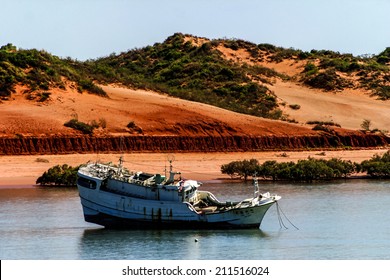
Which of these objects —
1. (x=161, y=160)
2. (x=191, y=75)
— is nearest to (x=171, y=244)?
(x=161, y=160)

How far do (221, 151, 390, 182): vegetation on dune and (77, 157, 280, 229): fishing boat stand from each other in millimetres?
21841

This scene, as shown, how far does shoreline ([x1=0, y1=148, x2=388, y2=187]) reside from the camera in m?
65.7

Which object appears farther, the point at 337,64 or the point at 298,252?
the point at 337,64

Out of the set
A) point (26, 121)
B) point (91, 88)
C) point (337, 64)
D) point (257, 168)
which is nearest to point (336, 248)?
point (257, 168)

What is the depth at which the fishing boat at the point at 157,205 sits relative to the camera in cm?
4256

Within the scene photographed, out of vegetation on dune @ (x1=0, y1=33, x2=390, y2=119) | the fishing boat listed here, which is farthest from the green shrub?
vegetation on dune @ (x1=0, y1=33, x2=390, y2=119)

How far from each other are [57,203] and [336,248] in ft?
66.2

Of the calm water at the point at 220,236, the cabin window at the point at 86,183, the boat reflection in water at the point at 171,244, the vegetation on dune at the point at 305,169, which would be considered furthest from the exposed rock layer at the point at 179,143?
the boat reflection in water at the point at 171,244

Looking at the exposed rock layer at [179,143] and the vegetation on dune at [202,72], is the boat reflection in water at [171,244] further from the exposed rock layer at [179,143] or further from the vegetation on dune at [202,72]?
the vegetation on dune at [202,72]

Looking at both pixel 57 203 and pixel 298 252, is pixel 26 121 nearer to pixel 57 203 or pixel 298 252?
pixel 57 203

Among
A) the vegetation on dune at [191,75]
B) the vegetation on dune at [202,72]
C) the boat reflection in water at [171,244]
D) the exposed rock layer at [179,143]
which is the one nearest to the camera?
the boat reflection in water at [171,244]

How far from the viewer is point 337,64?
4779 inches

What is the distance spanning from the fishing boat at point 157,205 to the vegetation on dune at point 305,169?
21841mm

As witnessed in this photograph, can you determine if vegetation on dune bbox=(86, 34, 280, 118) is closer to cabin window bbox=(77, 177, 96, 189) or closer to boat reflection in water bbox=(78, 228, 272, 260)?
cabin window bbox=(77, 177, 96, 189)
